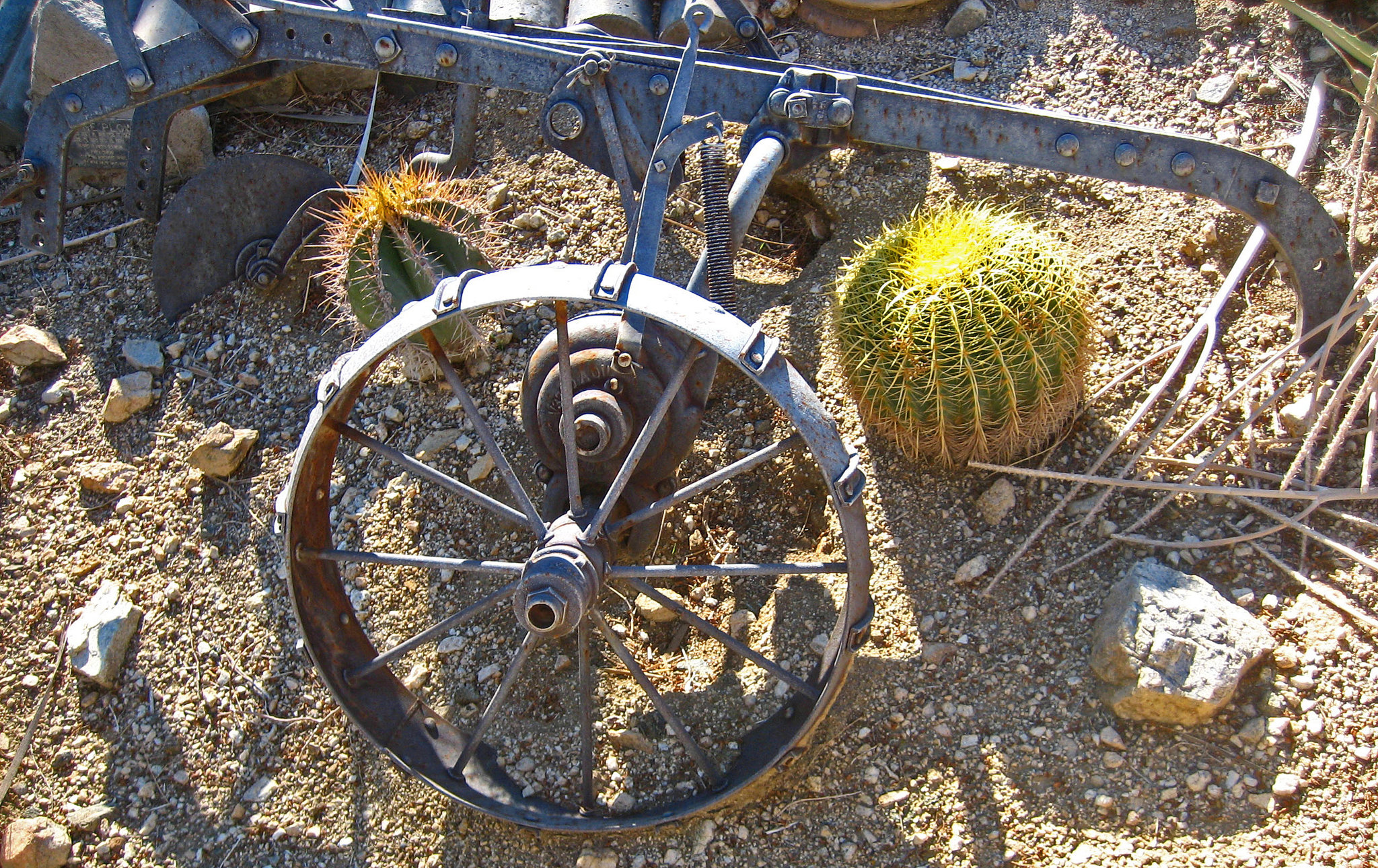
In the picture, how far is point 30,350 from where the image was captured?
3434 mm

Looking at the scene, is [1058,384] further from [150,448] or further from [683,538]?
[150,448]

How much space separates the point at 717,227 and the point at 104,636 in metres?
2.10

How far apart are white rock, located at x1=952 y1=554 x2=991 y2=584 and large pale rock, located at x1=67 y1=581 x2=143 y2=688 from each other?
7.73ft

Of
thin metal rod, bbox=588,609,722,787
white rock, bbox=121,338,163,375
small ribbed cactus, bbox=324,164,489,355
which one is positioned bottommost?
thin metal rod, bbox=588,609,722,787

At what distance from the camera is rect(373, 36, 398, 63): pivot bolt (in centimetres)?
271

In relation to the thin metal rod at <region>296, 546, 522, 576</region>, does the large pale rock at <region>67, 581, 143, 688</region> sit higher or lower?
lower

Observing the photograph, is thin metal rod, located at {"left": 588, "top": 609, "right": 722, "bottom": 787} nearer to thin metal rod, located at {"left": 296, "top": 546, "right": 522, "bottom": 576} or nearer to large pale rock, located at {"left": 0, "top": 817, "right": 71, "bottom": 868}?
thin metal rod, located at {"left": 296, "top": 546, "right": 522, "bottom": 576}

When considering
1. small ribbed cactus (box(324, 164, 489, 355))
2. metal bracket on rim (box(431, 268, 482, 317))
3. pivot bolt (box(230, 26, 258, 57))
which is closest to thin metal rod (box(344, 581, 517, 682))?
metal bracket on rim (box(431, 268, 482, 317))

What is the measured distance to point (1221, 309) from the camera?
9.34ft

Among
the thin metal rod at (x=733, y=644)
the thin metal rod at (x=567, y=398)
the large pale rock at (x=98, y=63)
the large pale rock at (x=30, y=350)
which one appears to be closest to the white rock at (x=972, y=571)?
the thin metal rod at (x=733, y=644)

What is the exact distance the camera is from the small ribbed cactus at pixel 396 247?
2811 mm

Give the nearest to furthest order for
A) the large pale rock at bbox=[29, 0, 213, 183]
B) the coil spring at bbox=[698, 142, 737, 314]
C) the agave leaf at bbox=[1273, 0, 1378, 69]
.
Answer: the coil spring at bbox=[698, 142, 737, 314] → the agave leaf at bbox=[1273, 0, 1378, 69] → the large pale rock at bbox=[29, 0, 213, 183]

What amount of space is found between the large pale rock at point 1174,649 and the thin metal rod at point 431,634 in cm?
142

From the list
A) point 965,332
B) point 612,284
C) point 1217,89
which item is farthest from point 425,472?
point 1217,89
